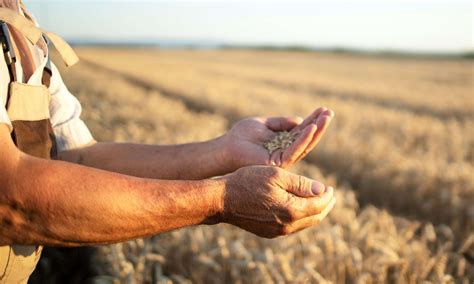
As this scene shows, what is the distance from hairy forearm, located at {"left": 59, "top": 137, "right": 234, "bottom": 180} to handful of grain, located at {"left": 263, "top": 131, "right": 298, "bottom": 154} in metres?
0.20

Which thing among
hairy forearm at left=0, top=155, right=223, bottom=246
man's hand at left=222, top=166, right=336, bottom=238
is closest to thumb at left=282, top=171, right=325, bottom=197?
man's hand at left=222, top=166, right=336, bottom=238

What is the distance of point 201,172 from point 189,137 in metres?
3.51

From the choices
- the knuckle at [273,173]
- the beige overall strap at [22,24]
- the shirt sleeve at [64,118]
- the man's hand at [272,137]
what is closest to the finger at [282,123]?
the man's hand at [272,137]

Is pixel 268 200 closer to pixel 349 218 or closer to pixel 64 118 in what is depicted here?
pixel 64 118

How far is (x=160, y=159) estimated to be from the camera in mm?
2105

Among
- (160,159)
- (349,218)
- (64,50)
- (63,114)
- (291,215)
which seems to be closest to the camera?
(291,215)

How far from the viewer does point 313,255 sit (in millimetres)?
2646

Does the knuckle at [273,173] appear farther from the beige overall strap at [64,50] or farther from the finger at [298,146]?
the beige overall strap at [64,50]

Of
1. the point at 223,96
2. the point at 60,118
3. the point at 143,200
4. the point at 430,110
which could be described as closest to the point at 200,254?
the point at 60,118

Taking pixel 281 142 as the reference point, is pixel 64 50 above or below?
above

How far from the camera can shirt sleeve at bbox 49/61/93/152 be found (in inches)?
74.8

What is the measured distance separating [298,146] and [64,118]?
0.95 m

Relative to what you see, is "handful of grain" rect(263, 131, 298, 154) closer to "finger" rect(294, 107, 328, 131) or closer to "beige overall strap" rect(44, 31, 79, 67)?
"finger" rect(294, 107, 328, 131)

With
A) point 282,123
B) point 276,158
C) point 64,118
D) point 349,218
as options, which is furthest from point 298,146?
point 349,218
